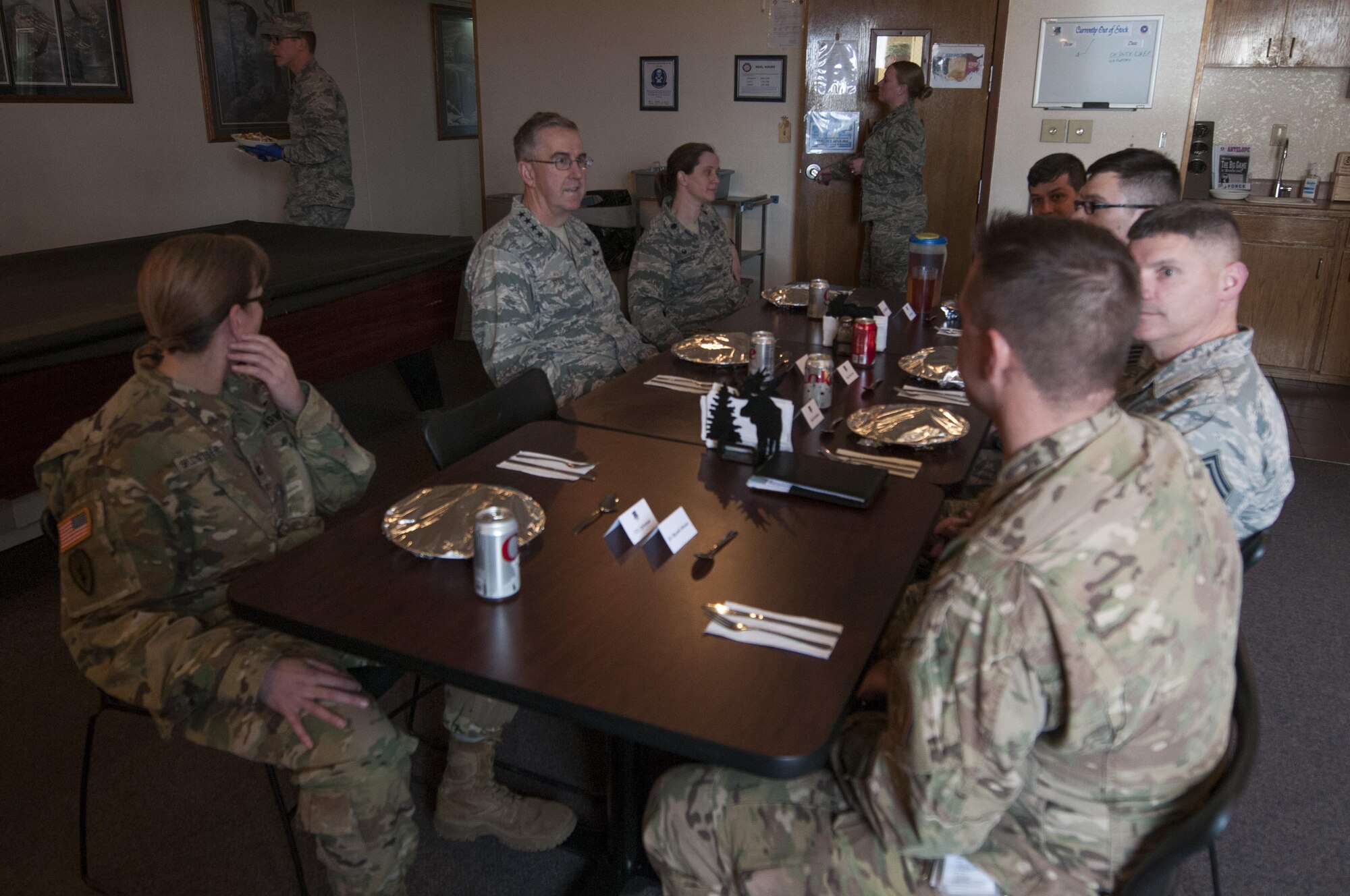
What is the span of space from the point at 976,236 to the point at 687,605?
645 mm

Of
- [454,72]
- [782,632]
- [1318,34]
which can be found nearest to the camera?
[782,632]

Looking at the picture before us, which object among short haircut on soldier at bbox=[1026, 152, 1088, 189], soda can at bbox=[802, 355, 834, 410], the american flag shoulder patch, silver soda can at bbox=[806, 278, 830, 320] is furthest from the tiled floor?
the american flag shoulder patch

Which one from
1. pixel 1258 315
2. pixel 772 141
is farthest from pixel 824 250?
pixel 1258 315

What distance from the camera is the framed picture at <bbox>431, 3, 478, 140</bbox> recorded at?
7449 mm

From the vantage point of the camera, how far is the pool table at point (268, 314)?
2666 mm

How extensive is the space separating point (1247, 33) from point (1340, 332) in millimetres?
1667

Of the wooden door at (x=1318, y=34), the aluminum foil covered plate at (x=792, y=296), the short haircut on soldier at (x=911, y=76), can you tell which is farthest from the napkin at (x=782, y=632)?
the wooden door at (x=1318, y=34)

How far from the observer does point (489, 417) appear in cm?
219

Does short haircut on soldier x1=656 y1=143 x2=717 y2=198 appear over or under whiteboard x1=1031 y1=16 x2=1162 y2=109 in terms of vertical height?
under

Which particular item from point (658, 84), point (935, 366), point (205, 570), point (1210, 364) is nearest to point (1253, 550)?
point (1210, 364)

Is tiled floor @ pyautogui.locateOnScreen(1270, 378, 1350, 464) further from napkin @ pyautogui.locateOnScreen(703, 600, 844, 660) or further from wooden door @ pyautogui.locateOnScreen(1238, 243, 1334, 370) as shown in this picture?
napkin @ pyautogui.locateOnScreen(703, 600, 844, 660)

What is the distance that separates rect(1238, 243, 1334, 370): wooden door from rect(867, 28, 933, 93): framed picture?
2.04 metres

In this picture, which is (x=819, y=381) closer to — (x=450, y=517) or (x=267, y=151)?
(x=450, y=517)

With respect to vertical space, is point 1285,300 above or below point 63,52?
below
